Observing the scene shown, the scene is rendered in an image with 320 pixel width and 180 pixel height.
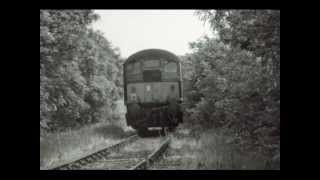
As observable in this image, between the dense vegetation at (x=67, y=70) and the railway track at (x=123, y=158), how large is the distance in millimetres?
1533

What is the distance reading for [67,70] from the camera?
15078mm

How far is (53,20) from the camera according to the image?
13.2 metres

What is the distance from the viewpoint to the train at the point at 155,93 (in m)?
16.5

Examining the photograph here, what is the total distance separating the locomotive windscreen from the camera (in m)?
16.7

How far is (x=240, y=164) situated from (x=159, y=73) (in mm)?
8307

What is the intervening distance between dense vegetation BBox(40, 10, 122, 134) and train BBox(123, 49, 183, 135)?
187cm

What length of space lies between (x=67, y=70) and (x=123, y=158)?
16.5 feet

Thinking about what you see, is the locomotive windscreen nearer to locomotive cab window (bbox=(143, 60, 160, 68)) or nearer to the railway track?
locomotive cab window (bbox=(143, 60, 160, 68))

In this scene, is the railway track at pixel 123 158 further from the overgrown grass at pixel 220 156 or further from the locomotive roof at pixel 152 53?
the locomotive roof at pixel 152 53

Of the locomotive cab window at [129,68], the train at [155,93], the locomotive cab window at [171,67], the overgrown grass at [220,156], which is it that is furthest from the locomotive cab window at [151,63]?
the overgrown grass at [220,156]

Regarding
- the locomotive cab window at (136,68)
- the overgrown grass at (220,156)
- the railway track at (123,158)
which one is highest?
the locomotive cab window at (136,68)

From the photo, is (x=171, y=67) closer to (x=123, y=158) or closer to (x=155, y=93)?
(x=155, y=93)

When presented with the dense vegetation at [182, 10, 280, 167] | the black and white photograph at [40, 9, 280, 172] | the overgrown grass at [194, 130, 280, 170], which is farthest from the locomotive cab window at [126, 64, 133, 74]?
the overgrown grass at [194, 130, 280, 170]
